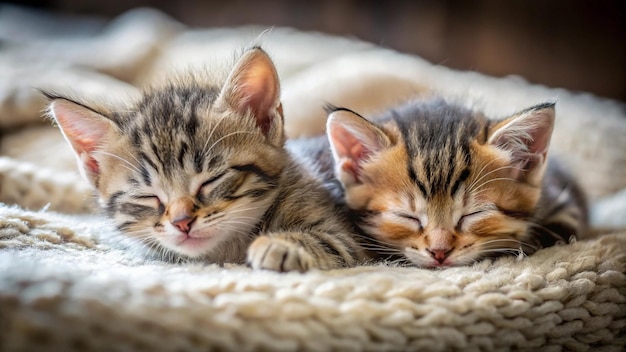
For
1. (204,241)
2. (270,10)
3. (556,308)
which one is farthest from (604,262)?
(270,10)

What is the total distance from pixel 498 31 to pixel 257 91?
145 cm

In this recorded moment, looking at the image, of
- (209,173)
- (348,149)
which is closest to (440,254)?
(348,149)

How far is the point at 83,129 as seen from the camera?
1171 mm

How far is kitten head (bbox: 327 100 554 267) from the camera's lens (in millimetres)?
1122

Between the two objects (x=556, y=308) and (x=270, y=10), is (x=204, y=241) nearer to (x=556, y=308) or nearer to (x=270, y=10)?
(x=556, y=308)

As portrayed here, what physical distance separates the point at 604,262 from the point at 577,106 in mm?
957

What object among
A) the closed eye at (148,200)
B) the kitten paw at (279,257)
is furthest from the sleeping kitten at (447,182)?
the closed eye at (148,200)

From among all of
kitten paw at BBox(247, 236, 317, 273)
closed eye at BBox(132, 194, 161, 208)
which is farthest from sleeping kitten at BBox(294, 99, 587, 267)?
closed eye at BBox(132, 194, 161, 208)

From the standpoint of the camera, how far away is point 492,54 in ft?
7.57

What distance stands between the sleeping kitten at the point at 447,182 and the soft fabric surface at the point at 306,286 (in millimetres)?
76

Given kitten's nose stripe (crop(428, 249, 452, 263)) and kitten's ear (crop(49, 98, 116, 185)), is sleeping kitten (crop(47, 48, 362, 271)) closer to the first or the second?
kitten's ear (crop(49, 98, 116, 185))

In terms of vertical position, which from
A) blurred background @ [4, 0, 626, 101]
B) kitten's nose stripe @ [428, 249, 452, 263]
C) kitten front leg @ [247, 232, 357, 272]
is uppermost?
blurred background @ [4, 0, 626, 101]

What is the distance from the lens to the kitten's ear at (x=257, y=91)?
3.62 feet

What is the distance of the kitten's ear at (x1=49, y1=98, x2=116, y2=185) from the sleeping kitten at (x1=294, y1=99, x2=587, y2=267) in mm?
464
